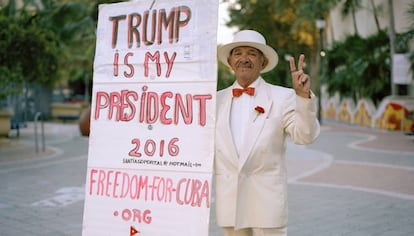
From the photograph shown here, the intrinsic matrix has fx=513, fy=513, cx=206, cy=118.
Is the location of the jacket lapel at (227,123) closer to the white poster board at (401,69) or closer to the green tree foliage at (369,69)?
the white poster board at (401,69)

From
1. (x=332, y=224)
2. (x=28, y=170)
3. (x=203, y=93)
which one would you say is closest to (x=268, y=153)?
(x=203, y=93)

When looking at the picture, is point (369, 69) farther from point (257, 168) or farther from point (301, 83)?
point (301, 83)

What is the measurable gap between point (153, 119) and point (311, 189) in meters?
5.26

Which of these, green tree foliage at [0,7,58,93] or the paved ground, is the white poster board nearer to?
the paved ground

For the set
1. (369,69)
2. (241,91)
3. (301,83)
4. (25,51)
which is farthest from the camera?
(369,69)

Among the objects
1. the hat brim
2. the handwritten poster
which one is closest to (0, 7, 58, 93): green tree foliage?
the handwritten poster

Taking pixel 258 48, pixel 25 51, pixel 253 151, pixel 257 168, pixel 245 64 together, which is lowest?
pixel 257 168

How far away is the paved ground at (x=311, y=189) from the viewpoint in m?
5.93

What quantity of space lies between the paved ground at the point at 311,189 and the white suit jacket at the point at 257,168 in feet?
7.81

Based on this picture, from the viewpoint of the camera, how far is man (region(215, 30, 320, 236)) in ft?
10.8

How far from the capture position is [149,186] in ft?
11.1

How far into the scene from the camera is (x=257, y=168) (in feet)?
10.8

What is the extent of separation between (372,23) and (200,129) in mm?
23373

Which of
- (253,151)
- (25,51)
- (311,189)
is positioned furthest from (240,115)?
(25,51)
